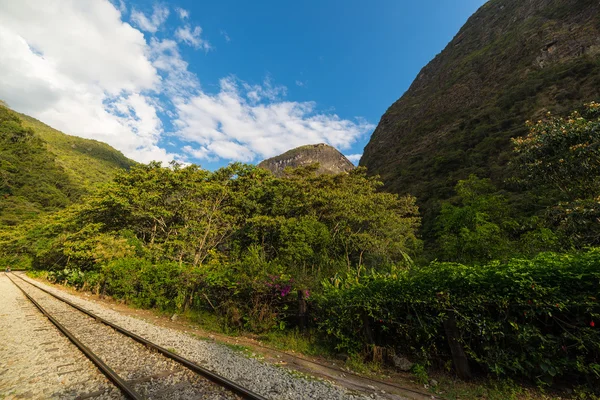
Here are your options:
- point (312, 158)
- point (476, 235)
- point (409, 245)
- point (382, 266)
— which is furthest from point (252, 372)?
point (312, 158)

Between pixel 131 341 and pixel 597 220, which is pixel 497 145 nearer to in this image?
pixel 597 220

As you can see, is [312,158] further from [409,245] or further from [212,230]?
[212,230]

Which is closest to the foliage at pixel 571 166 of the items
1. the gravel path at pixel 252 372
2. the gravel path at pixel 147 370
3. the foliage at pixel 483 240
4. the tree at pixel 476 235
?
the foliage at pixel 483 240

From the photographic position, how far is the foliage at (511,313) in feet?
11.9

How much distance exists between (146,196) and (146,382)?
1904 cm

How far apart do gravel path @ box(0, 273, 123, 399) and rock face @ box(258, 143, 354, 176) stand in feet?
472

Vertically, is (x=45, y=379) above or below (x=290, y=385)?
below

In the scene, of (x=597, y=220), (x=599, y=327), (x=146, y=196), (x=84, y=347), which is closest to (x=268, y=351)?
(x=84, y=347)

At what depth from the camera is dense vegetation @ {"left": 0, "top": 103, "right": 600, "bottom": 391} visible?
3.91 meters

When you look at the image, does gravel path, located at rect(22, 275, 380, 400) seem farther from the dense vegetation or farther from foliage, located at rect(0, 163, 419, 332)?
foliage, located at rect(0, 163, 419, 332)

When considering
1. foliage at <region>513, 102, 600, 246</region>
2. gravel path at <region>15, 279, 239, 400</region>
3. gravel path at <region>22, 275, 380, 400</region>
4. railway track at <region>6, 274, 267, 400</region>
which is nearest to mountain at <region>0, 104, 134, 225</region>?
gravel path at <region>15, 279, 239, 400</region>

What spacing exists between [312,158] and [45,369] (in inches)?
5999

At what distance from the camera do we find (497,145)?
4625cm

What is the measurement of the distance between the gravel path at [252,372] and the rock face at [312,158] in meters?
144
